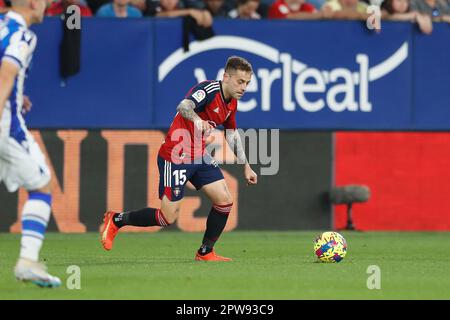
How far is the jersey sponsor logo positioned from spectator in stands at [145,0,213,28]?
0.35 m

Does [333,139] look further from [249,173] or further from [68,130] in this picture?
[249,173]

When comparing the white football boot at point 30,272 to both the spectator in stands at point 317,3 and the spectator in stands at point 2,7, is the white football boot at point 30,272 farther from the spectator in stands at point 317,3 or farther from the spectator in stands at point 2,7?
the spectator in stands at point 317,3

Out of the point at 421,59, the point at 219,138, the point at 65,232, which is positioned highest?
the point at 421,59

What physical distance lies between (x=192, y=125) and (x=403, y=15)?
6617 millimetres

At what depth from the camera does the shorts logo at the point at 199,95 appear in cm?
1155

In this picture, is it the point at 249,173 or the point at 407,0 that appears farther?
the point at 407,0

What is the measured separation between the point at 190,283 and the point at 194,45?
26.3 feet

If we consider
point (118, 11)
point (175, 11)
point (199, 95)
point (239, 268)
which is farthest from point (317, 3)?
point (239, 268)

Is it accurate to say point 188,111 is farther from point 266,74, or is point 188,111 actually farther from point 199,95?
point 266,74

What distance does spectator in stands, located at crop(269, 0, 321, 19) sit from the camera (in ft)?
57.4

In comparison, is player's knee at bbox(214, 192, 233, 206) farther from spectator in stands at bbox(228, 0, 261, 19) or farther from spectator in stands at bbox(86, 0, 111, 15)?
spectator in stands at bbox(86, 0, 111, 15)
